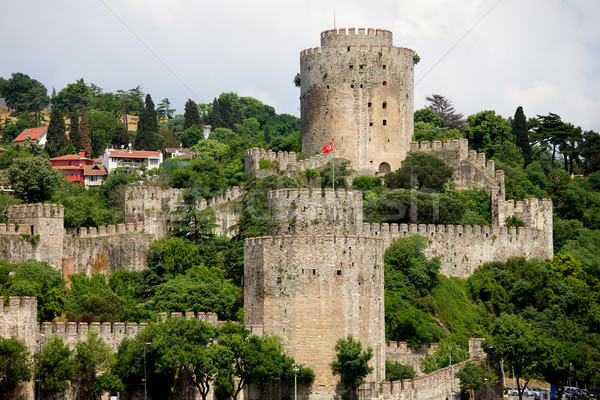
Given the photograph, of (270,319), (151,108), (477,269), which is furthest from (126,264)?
(151,108)

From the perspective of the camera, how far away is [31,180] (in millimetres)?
79250

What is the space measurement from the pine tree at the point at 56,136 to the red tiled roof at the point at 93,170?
3.18m

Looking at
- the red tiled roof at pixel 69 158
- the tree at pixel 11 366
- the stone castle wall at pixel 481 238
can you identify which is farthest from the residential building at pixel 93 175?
the tree at pixel 11 366

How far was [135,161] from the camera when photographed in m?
118

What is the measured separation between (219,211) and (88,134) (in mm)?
47830

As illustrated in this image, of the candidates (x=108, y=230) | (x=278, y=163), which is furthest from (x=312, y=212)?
(x=278, y=163)

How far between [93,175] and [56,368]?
57.9 meters

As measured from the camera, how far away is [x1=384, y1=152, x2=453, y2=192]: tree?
8006cm

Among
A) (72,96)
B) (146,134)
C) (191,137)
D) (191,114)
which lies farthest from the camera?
(72,96)

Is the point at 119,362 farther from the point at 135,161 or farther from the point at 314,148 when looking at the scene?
the point at 135,161

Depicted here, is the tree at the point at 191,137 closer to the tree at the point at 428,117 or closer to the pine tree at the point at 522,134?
the tree at the point at 428,117

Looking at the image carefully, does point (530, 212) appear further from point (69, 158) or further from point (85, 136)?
point (85, 136)

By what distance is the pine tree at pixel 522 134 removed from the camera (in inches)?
3927

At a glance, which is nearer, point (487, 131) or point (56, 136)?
point (487, 131)
